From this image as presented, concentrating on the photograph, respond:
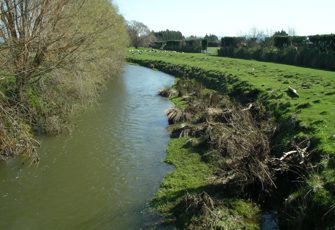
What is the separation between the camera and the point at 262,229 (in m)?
11.9

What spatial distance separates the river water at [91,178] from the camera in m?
13.0

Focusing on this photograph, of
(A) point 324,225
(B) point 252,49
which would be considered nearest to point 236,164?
(A) point 324,225

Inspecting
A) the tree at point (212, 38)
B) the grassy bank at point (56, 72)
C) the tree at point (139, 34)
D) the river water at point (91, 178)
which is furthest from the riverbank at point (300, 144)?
the tree at point (139, 34)

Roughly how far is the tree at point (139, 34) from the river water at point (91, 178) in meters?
99.7

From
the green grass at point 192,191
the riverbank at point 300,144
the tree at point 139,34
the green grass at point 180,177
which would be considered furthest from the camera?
the tree at point 139,34

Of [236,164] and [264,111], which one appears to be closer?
[236,164]

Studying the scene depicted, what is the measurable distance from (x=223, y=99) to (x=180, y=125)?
494cm

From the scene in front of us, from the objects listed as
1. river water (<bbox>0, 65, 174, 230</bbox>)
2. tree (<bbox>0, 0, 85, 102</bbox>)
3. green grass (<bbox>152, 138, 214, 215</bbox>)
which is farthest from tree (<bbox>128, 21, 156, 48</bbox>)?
green grass (<bbox>152, 138, 214, 215</bbox>)

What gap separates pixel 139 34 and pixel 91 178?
122013mm

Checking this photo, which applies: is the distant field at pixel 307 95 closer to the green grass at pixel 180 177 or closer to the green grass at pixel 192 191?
the green grass at pixel 192 191

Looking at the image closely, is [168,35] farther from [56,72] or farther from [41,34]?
[41,34]

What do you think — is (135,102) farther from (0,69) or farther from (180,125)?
(0,69)

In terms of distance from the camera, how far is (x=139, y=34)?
135 meters

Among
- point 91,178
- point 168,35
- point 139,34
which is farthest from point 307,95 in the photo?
point 168,35
